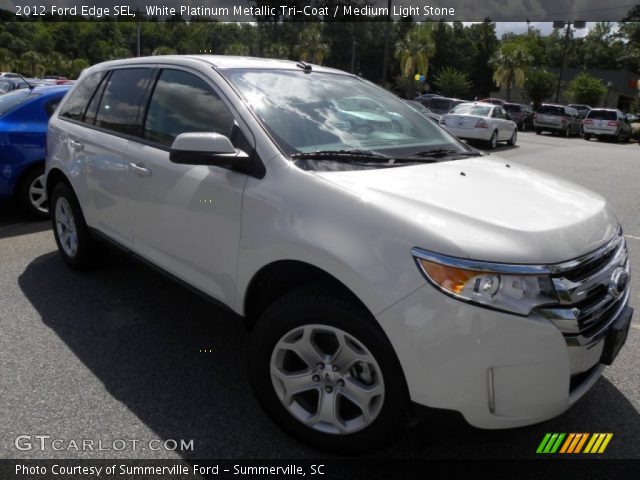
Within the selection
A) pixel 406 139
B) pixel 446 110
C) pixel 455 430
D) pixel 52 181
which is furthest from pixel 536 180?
pixel 446 110

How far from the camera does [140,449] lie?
2.48 meters

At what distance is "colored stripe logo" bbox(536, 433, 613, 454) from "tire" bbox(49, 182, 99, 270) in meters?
3.50

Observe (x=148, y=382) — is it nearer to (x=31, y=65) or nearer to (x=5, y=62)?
(x=5, y=62)

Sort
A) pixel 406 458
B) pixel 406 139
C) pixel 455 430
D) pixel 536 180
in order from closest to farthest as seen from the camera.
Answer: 1. pixel 455 430
2. pixel 406 458
3. pixel 536 180
4. pixel 406 139

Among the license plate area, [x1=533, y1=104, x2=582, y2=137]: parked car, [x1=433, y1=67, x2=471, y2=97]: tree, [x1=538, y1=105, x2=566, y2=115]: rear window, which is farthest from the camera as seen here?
[x1=433, y1=67, x2=471, y2=97]: tree

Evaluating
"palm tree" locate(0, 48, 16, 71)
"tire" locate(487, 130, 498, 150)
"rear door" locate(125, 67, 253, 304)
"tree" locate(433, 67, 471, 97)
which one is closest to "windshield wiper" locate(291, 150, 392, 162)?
"rear door" locate(125, 67, 253, 304)

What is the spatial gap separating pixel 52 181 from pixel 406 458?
384 centimetres

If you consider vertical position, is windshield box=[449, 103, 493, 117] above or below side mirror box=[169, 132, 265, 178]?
below

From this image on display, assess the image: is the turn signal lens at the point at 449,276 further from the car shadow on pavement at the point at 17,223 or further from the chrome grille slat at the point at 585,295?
the car shadow on pavement at the point at 17,223

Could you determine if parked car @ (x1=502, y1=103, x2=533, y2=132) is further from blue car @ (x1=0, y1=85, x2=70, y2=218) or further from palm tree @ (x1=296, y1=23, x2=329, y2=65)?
palm tree @ (x1=296, y1=23, x2=329, y2=65)

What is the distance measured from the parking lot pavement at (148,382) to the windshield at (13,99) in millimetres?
2516

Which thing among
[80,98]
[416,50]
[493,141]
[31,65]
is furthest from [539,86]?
[31,65]

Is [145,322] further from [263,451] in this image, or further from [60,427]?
[263,451]

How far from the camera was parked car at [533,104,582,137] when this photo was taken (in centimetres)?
2917
